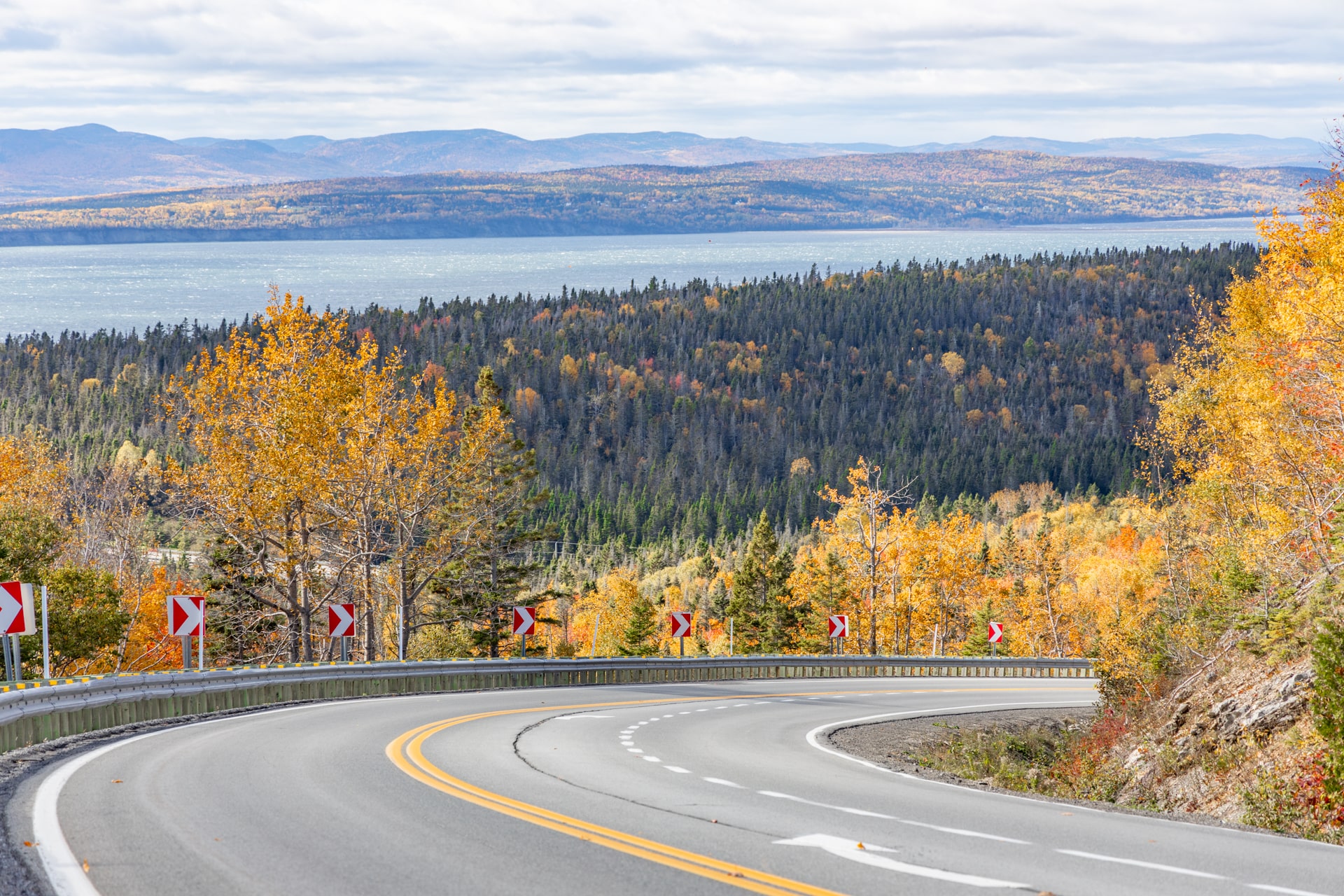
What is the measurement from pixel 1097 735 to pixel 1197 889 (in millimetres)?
18692

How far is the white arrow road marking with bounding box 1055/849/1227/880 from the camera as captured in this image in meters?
8.21

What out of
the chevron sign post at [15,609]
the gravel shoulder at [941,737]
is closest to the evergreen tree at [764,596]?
the gravel shoulder at [941,737]

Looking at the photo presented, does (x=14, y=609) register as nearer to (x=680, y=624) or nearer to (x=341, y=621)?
(x=341, y=621)

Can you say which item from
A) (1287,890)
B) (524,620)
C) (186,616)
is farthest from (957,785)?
(524,620)

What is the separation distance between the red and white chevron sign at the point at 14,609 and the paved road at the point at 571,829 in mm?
2011

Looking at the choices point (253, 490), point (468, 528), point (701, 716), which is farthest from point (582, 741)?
A: point (468, 528)

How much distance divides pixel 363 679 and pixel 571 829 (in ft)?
62.5

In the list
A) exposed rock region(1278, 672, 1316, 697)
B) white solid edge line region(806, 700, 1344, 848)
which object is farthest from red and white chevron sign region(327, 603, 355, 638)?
exposed rock region(1278, 672, 1316, 697)

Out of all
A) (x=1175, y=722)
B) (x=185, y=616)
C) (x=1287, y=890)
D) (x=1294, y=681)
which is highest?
(x=1287, y=890)

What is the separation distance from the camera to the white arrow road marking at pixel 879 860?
314 inches

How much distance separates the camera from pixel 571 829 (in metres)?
9.87

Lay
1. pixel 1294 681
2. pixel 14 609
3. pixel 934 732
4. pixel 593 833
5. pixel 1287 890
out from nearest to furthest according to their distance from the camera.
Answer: pixel 1287 890 < pixel 593 833 < pixel 14 609 < pixel 1294 681 < pixel 934 732

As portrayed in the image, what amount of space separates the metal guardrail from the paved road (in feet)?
4.43

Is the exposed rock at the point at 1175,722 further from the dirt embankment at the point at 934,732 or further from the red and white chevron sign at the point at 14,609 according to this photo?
the red and white chevron sign at the point at 14,609
